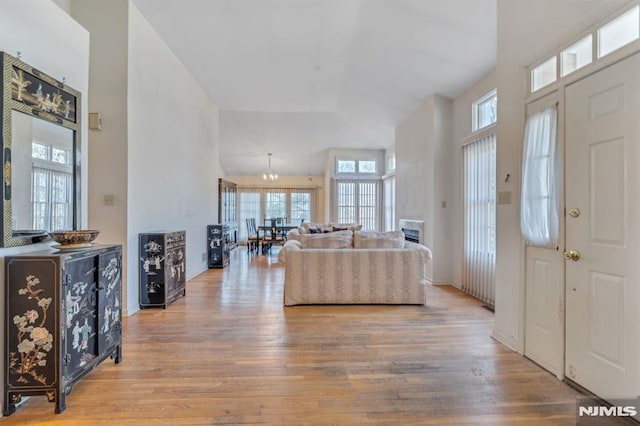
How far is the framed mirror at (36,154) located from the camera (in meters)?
1.91

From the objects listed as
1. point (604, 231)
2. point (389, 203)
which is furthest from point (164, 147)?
point (389, 203)

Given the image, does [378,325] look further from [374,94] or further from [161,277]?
Result: [374,94]

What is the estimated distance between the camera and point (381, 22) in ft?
13.1

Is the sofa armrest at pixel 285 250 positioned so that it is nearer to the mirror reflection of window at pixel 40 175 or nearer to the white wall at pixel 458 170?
the mirror reflection of window at pixel 40 175

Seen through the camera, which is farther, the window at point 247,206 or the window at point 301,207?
the window at point 301,207

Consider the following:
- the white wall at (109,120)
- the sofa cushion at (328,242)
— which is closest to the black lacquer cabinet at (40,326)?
the white wall at (109,120)

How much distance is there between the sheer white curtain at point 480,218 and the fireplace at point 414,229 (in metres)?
0.95

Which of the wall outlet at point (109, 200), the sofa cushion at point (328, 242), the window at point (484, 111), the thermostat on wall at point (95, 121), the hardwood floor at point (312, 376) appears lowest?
the hardwood floor at point (312, 376)

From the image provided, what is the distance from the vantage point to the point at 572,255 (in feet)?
7.21

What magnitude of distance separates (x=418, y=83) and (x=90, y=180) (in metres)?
4.65

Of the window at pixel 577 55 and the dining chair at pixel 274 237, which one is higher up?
the window at pixel 577 55

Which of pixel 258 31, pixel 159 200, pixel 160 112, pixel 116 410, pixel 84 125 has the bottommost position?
pixel 116 410


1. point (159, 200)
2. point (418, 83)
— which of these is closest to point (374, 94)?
point (418, 83)

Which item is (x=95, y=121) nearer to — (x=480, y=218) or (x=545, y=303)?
(x=545, y=303)
